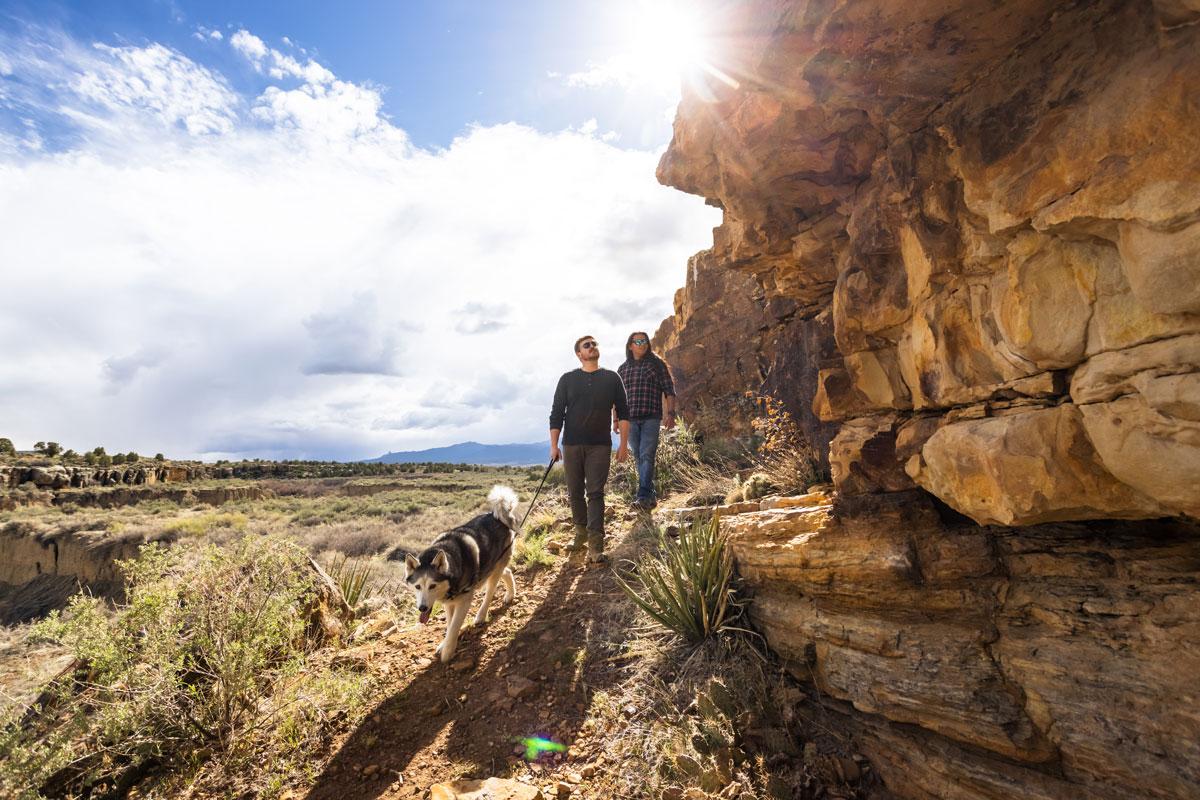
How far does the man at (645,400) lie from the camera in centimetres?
743

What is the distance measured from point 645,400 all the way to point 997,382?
497cm

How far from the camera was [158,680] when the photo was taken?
3191mm

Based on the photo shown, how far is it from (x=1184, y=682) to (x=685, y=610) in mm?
2729

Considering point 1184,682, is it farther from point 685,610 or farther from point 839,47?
point 839,47

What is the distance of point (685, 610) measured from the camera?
13.5 feet

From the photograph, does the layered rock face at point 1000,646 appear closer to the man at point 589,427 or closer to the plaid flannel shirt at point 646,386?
the man at point 589,427

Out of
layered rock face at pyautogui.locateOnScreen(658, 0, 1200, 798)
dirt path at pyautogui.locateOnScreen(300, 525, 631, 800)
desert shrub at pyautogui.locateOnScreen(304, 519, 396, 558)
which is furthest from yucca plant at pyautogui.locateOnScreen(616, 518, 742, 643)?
desert shrub at pyautogui.locateOnScreen(304, 519, 396, 558)

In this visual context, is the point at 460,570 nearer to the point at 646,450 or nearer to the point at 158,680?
the point at 158,680

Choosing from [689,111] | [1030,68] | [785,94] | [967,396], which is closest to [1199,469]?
[967,396]

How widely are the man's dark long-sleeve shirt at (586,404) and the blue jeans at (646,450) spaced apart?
4.46ft

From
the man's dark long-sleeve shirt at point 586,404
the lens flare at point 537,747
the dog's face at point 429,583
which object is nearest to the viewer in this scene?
the lens flare at point 537,747

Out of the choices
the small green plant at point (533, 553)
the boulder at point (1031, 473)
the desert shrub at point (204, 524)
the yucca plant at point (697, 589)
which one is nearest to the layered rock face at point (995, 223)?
the boulder at point (1031, 473)

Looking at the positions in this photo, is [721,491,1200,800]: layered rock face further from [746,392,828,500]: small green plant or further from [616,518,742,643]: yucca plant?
[746,392,828,500]: small green plant

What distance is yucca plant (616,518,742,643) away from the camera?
4070 millimetres
